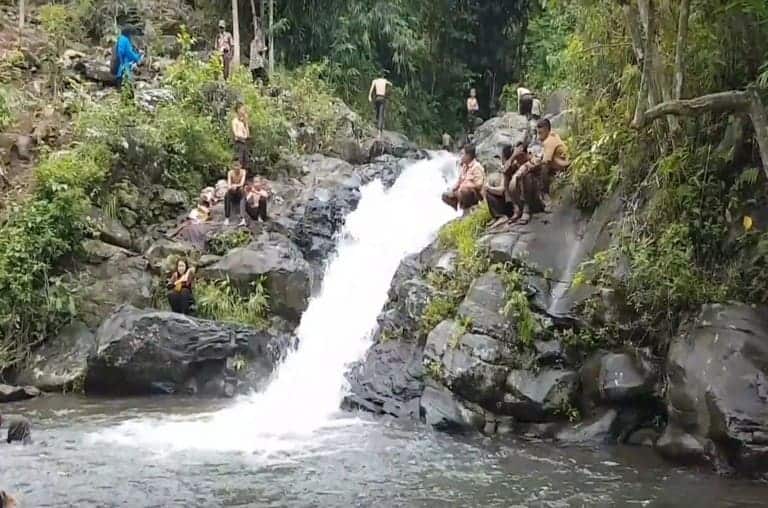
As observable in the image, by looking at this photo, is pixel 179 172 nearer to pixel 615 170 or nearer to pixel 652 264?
pixel 615 170

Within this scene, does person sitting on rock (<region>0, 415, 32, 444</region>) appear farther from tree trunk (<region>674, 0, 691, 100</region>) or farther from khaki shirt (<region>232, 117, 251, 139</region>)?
khaki shirt (<region>232, 117, 251, 139</region>)

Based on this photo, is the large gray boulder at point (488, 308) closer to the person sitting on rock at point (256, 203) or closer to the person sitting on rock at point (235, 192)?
the person sitting on rock at point (256, 203)

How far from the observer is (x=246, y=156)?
61.5ft

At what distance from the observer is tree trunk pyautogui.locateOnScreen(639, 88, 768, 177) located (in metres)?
8.41

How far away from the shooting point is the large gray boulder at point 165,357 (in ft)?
43.6

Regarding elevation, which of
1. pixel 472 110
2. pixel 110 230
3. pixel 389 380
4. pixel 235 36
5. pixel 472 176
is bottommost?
pixel 389 380

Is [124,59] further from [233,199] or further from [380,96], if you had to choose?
[380,96]

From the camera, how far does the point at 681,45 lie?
9.78 meters

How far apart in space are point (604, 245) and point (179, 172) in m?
9.48

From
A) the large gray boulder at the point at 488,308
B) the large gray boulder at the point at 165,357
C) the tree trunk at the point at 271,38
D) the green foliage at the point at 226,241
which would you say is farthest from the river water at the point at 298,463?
the tree trunk at the point at 271,38

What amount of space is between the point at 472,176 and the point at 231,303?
4.60 metres

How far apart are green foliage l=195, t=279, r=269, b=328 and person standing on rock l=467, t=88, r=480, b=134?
13.6 metres

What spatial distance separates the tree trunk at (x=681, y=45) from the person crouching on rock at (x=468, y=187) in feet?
Result: 16.2

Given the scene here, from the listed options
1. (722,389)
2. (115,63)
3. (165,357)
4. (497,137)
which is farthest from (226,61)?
(722,389)
